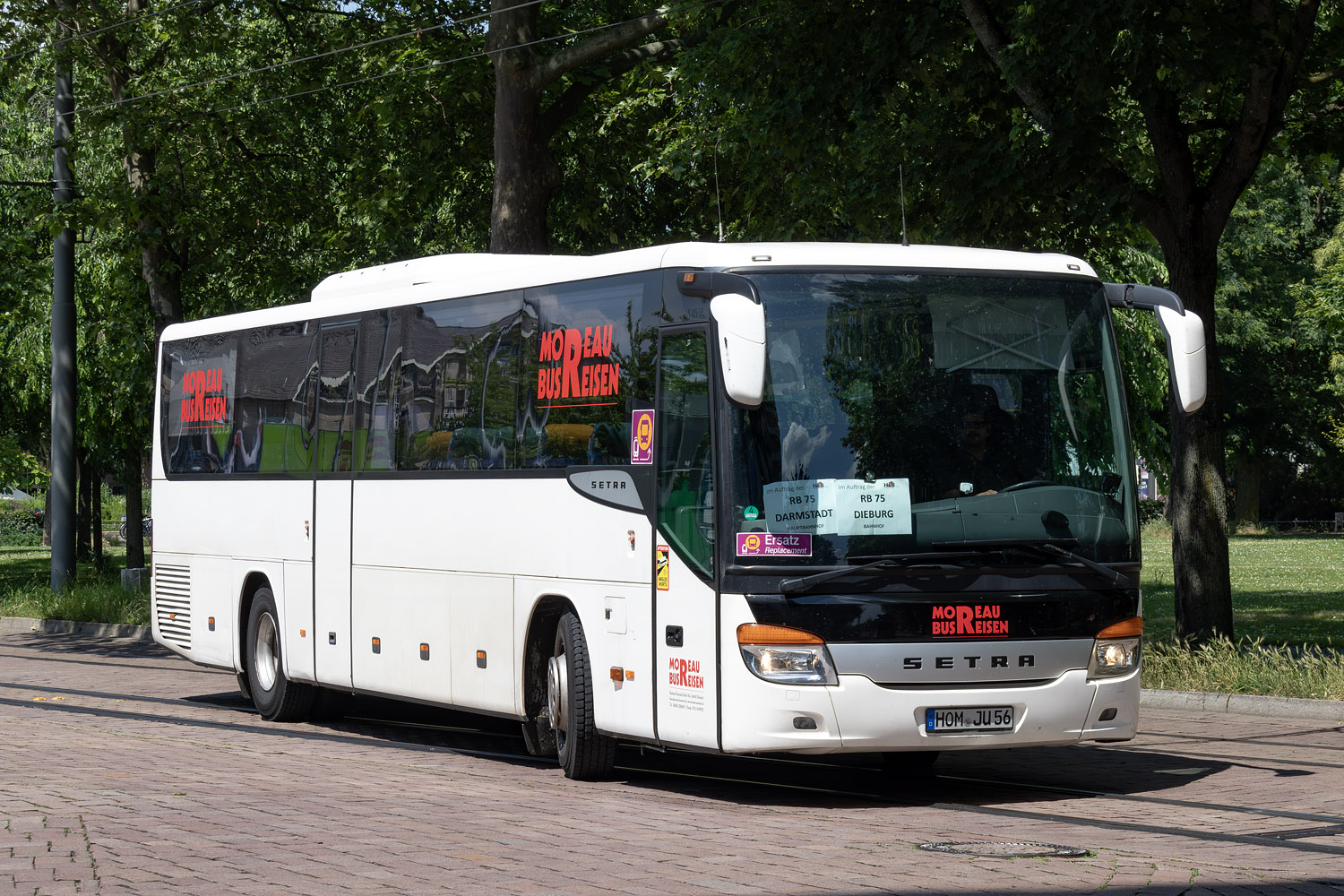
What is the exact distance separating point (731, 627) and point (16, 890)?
3938 millimetres

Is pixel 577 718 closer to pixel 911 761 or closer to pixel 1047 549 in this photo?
pixel 911 761

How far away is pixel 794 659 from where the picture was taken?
31.7 ft

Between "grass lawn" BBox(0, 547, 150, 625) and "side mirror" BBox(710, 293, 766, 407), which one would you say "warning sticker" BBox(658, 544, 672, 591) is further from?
"grass lawn" BBox(0, 547, 150, 625)

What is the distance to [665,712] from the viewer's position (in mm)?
10250

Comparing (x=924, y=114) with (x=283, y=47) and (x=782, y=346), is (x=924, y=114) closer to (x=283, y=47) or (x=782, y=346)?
(x=782, y=346)

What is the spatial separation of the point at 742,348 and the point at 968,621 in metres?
2.00

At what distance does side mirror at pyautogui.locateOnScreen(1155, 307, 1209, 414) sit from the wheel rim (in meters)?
8.08

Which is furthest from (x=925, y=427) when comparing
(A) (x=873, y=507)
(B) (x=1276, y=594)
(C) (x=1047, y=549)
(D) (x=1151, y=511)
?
(D) (x=1151, y=511)

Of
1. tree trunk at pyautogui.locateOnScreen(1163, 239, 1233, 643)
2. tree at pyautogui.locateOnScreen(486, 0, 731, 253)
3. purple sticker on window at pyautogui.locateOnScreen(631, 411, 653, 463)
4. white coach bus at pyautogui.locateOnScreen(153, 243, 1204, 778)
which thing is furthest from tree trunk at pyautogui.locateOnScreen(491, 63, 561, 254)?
purple sticker on window at pyautogui.locateOnScreen(631, 411, 653, 463)

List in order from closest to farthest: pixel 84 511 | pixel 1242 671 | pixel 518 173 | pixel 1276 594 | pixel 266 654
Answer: pixel 1242 671
pixel 266 654
pixel 518 173
pixel 1276 594
pixel 84 511

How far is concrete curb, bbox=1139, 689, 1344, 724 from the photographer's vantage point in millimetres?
13859

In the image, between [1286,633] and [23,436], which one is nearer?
[1286,633]

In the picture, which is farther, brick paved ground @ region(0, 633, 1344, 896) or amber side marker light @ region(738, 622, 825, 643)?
amber side marker light @ region(738, 622, 825, 643)

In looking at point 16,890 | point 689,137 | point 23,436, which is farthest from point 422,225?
point 16,890
